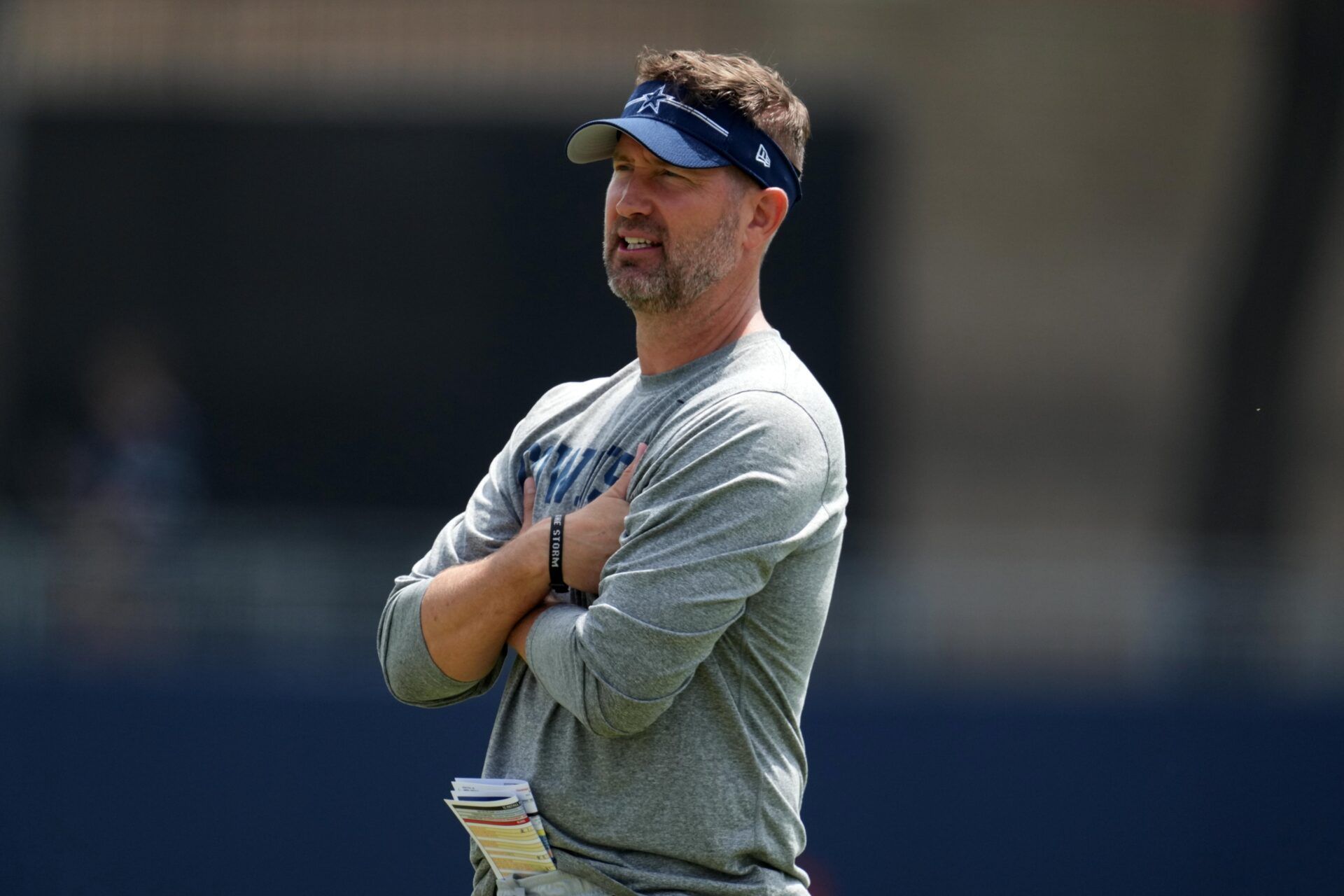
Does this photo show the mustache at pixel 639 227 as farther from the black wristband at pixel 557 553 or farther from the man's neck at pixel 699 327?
the black wristband at pixel 557 553

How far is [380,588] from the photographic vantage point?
769 centimetres

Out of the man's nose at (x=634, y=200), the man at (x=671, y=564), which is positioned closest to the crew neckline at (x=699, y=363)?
the man at (x=671, y=564)

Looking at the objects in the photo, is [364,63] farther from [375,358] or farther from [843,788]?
[843,788]

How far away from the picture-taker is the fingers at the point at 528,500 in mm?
2674

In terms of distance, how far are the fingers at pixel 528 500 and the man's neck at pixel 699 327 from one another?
0.86 feet

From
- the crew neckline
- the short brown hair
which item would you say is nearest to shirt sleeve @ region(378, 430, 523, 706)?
the crew neckline

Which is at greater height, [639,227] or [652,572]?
[639,227]

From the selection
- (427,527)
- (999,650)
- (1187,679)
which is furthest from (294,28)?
(1187,679)

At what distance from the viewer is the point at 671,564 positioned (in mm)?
2344

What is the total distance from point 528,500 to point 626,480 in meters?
0.24

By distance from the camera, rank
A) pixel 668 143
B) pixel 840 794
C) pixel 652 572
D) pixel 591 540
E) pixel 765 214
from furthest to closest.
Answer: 1. pixel 840 794
2. pixel 765 214
3. pixel 668 143
4. pixel 591 540
5. pixel 652 572

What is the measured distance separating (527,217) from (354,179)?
104cm

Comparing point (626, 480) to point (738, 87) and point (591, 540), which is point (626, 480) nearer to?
point (591, 540)

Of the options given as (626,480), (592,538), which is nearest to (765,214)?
(626,480)
